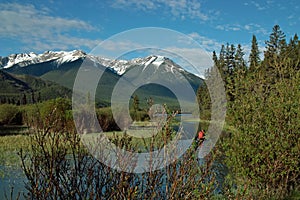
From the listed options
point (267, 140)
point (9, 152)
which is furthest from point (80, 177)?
point (9, 152)

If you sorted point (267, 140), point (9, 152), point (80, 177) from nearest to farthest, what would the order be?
point (80, 177)
point (267, 140)
point (9, 152)

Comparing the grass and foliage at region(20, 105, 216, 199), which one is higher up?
foliage at region(20, 105, 216, 199)

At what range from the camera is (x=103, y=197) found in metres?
2.53

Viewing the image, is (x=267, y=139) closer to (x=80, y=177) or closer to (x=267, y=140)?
(x=267, y=140)

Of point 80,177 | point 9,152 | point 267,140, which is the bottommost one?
point 9,152

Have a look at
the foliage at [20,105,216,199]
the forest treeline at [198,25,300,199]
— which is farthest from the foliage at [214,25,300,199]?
the foliage at [20,105,216,199]

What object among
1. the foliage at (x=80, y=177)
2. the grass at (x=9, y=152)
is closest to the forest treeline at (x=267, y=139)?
the foliage at (x=80, y=177)

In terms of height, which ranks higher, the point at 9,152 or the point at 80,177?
the point at 80,177

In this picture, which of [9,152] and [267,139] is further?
[9,152]

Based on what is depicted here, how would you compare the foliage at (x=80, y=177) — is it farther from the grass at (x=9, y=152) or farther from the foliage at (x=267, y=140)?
the grass at (x=9, y=152)

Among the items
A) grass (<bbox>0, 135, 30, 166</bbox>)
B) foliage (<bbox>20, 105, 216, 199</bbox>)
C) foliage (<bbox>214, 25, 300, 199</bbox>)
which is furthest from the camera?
grass (<bbox>0, 135, 30, 166</bbox>)

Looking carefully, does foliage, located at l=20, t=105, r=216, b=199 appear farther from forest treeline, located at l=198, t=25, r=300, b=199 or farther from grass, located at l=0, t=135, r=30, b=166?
grass, located at l=0, t=135, r=30, b=166

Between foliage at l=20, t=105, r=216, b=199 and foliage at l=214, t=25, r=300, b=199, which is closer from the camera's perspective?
foliage at l=20, t=105, r=216, b=199

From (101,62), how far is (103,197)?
1.72m
